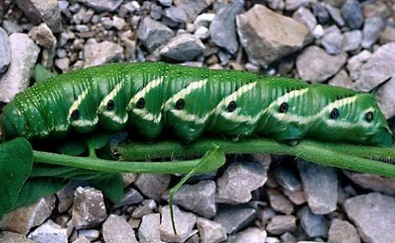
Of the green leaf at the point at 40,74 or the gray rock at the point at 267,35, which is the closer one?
the green leaf at the point at 40,74

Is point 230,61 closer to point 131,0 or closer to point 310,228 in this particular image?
point 131,0

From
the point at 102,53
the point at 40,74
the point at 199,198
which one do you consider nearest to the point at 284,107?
the point at 199,198

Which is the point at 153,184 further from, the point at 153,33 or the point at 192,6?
the point at 192,6

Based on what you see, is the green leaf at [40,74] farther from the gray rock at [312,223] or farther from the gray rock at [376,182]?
the gray rock at [376,182]

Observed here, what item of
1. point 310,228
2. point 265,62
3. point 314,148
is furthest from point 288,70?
point 310,228

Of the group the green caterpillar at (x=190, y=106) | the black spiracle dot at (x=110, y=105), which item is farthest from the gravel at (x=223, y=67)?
the black spiracle dot at (x=110, y=105)

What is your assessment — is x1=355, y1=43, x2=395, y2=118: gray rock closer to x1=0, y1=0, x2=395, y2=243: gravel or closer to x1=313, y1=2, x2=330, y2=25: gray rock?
x1=0, y1=0, x2=395, y2=243: gravel

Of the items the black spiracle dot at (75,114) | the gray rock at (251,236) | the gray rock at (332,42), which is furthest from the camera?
the gray rock at (332,42)
